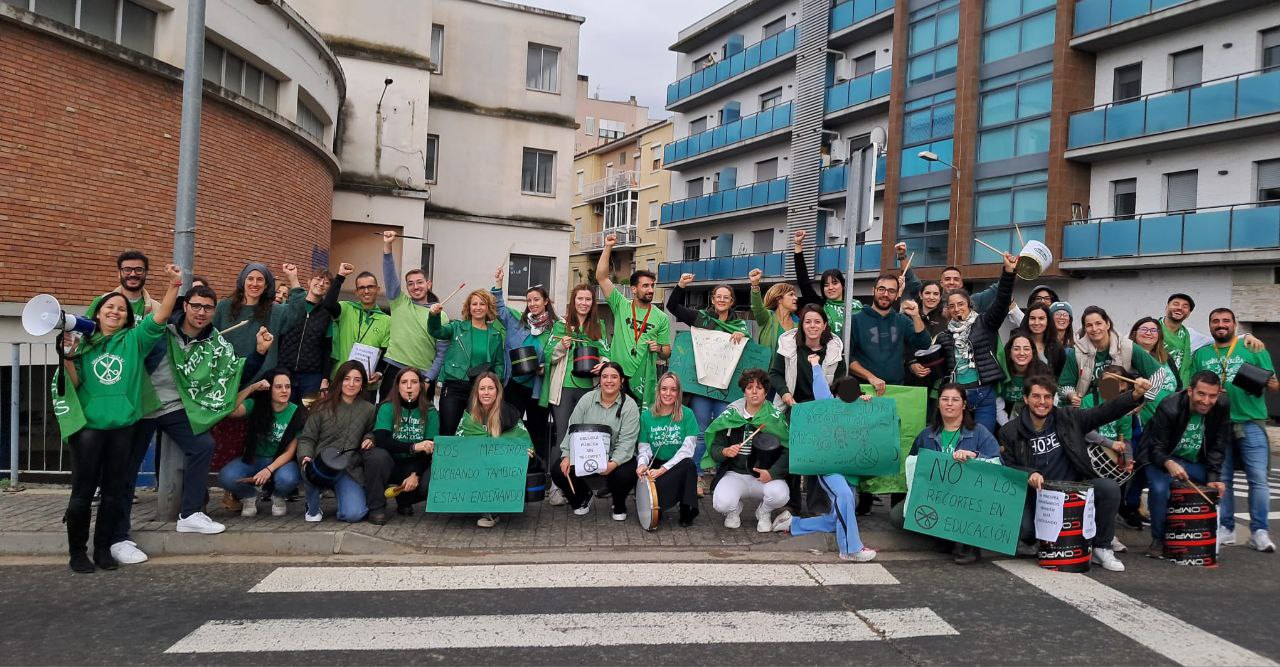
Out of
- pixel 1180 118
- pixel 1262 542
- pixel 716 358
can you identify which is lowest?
pixel 1262 542

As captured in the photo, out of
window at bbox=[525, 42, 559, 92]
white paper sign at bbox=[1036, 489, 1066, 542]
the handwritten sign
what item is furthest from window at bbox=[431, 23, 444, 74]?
white paper sign at bbox=[1036, 489, 1066, 542]

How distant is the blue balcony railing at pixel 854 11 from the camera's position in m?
33.1

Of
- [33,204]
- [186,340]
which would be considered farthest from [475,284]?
[186,340]

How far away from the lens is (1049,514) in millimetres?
6668

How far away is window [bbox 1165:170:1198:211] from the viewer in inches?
898

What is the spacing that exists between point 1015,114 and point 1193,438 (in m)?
22.3

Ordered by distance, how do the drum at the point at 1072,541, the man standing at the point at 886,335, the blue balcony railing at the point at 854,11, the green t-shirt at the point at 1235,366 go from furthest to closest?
1. the blue balcony railing at the point at 854,11
2. the man standing at the point at 886,335
3. the green t-shirt at the point at 1235,366
4. the drum at the point at 1072,541

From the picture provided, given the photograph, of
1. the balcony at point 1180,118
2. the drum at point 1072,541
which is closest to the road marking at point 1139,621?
the drum at point 1072,541

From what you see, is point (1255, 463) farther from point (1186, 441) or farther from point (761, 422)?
point (761, 422)

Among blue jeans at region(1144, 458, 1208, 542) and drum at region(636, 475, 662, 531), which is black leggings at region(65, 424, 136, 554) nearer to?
drum at region(636, 475, 662, 531)

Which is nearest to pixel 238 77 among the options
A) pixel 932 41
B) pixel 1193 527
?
pixel 1193 527

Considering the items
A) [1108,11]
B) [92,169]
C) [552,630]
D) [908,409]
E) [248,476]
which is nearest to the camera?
[552,630]

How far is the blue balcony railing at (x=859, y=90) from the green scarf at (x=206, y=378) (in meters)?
29.2

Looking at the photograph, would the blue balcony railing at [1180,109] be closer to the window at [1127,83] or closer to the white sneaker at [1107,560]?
the window at [1127,83]
